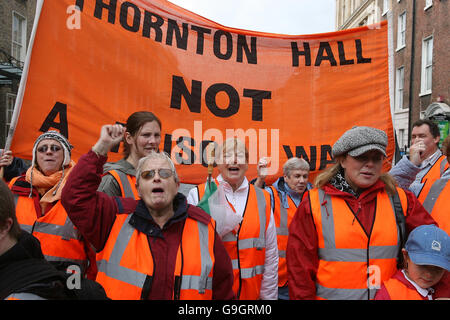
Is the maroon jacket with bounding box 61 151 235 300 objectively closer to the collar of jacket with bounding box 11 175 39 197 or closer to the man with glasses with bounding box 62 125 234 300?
the man with glasses with bounding box 62 125 234 300

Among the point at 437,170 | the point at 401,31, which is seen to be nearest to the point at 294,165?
the point at 437,170

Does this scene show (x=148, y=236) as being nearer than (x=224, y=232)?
Yes

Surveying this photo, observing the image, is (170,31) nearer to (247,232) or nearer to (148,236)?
(247,232)

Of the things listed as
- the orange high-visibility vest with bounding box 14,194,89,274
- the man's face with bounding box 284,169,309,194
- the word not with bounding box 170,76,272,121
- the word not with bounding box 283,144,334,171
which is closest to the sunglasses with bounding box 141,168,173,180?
the orange high-visibility vest with bounding box 14,194,89,274

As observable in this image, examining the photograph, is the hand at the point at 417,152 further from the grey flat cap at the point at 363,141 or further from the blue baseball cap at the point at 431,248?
the blue baseball cap at the point at 431,248

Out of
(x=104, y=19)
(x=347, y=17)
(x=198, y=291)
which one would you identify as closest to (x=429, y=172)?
(x=198, y=291)

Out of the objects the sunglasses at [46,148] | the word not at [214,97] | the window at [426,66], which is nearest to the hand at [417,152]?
the word not at [214,97]

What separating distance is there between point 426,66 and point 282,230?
56.1 ft

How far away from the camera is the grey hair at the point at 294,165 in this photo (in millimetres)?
4063

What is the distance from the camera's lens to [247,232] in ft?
8.78

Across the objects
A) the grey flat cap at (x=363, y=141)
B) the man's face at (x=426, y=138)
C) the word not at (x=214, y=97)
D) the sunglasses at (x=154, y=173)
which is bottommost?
the sunglasses at (x=154, y=173)

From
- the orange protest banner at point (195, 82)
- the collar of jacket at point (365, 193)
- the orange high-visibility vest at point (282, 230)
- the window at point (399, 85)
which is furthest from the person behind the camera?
the window at point (399, 85)

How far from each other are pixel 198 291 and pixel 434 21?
61.2 ft

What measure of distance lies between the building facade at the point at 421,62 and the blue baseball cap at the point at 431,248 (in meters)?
14.2
